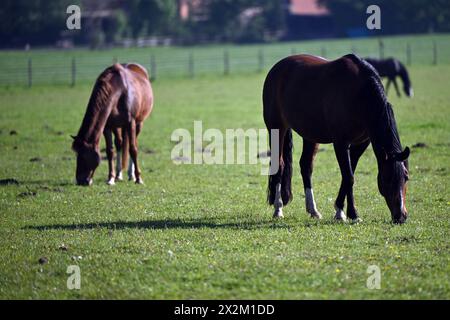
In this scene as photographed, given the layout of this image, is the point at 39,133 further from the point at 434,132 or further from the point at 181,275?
the point at 181,275

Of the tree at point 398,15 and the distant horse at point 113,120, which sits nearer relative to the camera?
the distant horse at point 113,120

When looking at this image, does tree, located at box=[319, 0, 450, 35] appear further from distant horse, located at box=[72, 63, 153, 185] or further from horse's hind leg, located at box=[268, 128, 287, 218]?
horse's hind leg, located at box=[268, 128, 287, 218]

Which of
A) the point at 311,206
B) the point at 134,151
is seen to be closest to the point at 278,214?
the point at 311,206

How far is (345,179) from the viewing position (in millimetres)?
9617

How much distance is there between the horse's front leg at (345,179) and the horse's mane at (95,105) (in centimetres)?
469

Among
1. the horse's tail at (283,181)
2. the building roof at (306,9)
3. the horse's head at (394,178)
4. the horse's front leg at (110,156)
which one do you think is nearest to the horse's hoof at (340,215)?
the horse's head at (394,178)

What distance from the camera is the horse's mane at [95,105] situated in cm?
1279

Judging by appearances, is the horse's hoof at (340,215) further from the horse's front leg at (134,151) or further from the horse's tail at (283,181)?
the horse's front leg at (134,151)

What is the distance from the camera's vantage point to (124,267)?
761cm

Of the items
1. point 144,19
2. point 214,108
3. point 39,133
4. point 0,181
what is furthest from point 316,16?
point 0,181

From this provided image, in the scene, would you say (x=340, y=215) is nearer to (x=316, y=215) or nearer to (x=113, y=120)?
(x=316, y=215)

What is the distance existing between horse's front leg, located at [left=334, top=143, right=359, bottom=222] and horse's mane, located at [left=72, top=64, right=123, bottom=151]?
4.69m

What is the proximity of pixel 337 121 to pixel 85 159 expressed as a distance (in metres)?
4.85

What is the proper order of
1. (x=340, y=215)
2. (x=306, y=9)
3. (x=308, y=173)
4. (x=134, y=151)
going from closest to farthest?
1. (x=340, y=215)
2. (x=308, y=173)
3. (x=134, y=151)
4. (x=306, y=9)
